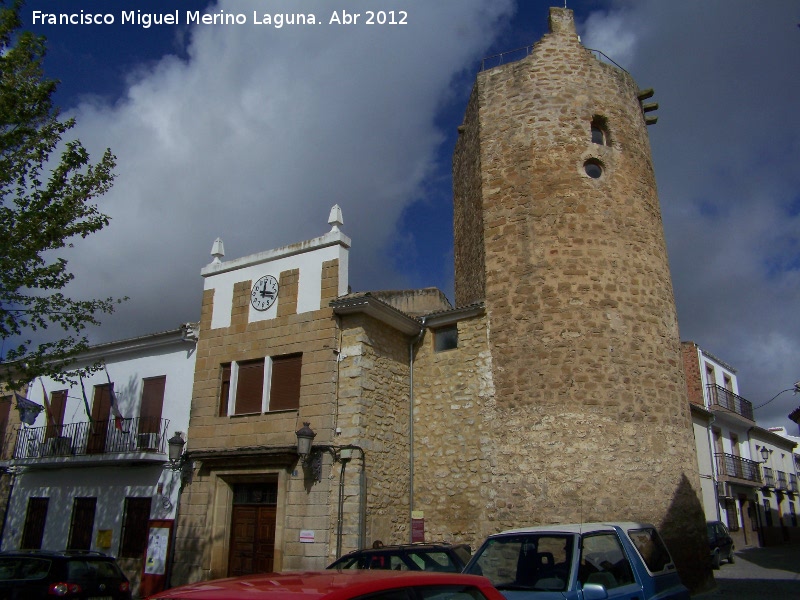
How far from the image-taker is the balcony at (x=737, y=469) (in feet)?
80.4

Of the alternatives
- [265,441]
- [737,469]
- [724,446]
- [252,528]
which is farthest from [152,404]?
[737,469]

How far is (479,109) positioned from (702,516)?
34.2ft

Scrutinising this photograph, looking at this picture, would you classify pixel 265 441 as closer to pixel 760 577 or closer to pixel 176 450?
pixel 176 450

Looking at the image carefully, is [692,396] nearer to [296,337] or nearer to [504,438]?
[504,438]

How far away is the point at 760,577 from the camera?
1609 cm

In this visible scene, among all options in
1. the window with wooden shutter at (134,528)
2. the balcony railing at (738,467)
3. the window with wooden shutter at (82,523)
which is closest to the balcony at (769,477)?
the balcony railing at (738,467)

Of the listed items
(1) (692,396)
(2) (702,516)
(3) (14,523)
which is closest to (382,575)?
(2) (702,516)

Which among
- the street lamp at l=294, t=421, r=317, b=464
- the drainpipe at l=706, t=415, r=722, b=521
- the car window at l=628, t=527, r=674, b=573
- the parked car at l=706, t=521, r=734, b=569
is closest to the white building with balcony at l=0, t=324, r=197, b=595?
the street lamp at l=294, t=421, r=317, b=464

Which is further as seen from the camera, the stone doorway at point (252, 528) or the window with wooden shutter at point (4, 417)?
the window with wooden shutter at point (4, 417)

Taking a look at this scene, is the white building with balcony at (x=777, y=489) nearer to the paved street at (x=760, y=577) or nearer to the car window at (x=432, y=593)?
the paved street at (x=760, y=577)

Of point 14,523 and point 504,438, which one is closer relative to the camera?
point 504,438

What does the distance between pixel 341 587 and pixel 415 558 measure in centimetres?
586

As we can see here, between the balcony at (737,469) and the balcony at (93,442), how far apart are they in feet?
64.9

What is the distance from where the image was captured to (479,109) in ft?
53.1
